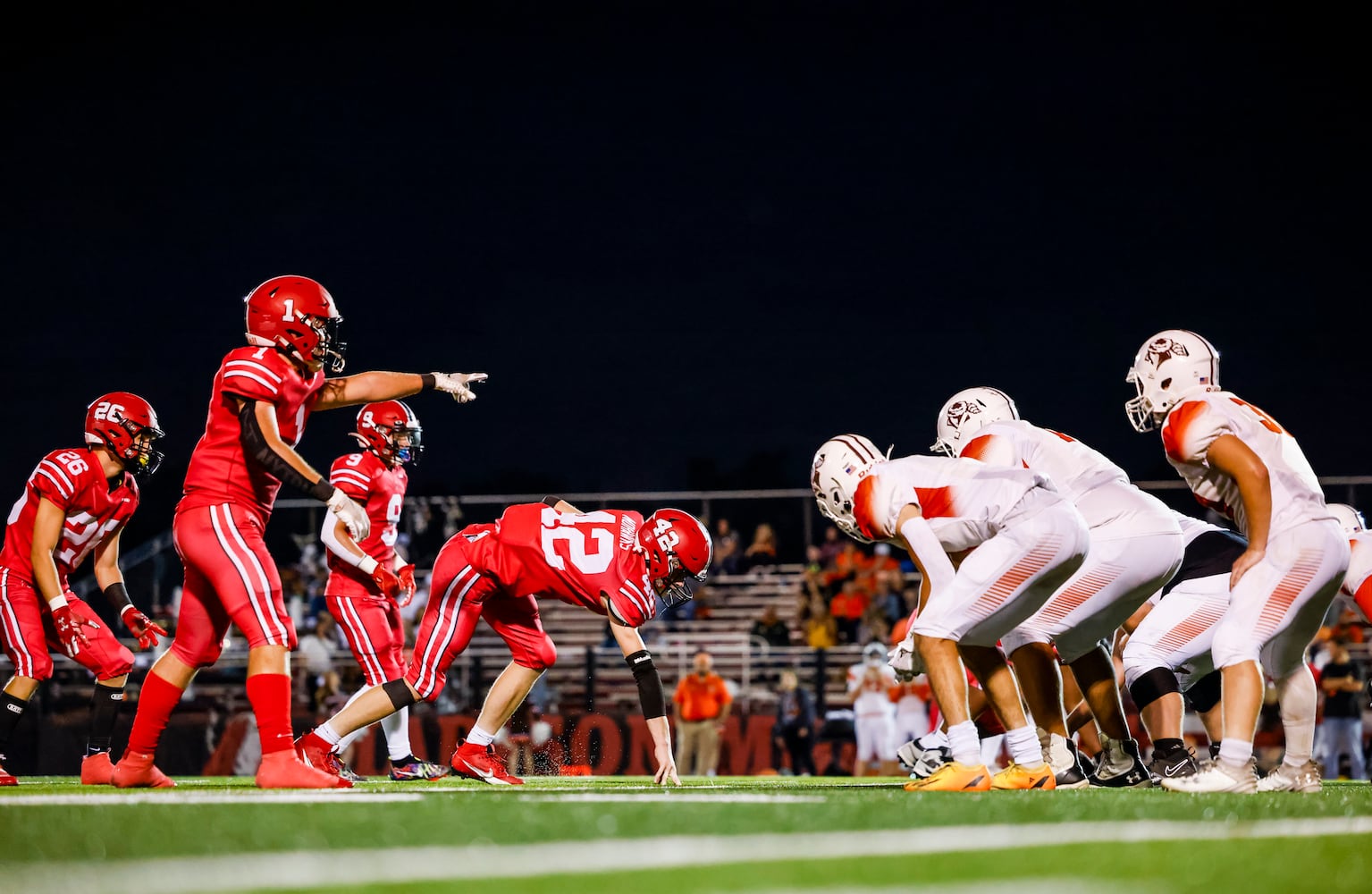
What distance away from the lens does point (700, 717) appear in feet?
49.7

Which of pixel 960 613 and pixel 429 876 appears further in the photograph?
pixel 960 613

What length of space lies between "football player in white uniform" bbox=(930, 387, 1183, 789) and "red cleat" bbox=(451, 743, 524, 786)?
292 cm

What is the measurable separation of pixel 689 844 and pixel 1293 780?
3774 mm

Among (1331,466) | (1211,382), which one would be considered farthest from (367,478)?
(1331,466)

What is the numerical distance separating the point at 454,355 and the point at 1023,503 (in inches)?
890

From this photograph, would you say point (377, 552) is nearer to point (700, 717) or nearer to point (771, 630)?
point (700, 717)

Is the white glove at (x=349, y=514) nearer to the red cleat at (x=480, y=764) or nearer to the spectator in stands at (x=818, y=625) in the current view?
the red cleat at (x=480, y=764)

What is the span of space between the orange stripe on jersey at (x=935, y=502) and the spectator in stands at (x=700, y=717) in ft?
30.3

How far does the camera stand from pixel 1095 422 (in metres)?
25.5

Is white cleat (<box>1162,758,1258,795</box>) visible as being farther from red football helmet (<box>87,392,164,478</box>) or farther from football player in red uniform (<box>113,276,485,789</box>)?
red football helmet (<box>87,392,164,478</box>)

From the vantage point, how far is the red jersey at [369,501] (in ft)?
30.0

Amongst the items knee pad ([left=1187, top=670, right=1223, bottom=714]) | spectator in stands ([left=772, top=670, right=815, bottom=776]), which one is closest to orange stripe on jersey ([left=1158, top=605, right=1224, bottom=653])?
knee pad ([left=1187, top=670, right=1223, bottom=714])

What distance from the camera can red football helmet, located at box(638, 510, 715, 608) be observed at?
25.0 feet

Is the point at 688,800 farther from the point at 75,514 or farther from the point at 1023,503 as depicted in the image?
the point at 75,514
